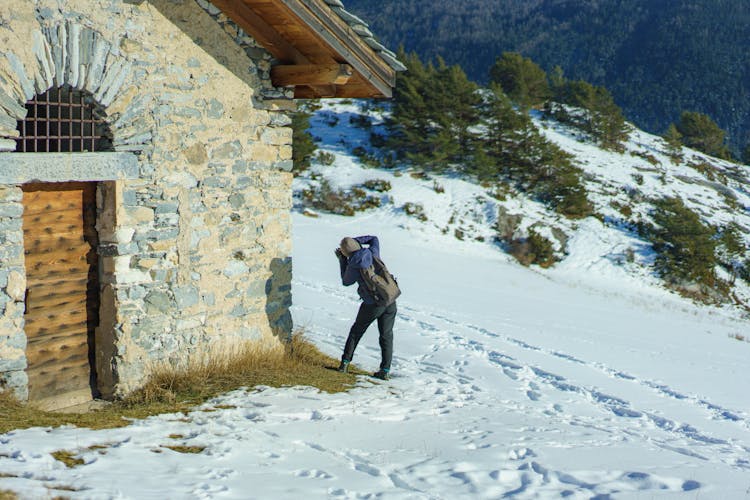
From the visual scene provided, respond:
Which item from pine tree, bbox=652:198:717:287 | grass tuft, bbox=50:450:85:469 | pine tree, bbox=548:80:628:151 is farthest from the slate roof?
pine tree, bbox=548:80:628:151

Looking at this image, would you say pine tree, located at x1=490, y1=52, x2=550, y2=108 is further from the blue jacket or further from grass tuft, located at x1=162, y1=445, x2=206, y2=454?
grass tuft, located at x1=162, y1=445, x2=206, y2=454

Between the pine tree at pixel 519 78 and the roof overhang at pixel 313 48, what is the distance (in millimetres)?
26175

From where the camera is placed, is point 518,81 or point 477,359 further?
point 518,81

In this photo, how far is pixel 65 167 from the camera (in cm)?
580

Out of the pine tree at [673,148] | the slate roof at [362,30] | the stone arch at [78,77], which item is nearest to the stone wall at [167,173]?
the stone arch at [78,77]

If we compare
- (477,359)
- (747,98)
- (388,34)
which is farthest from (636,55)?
(477,359)

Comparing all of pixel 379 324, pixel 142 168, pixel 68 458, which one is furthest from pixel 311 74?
pixel 68 458

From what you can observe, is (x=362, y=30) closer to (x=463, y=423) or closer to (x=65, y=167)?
(x=65, y=167)

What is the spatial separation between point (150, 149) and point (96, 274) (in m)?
1.23

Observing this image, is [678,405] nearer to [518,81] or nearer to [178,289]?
[178,289]

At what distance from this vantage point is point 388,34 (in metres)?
95.2

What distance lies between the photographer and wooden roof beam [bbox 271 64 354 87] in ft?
23.0

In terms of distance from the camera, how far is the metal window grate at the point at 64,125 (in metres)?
5.92

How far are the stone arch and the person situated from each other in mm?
2234
